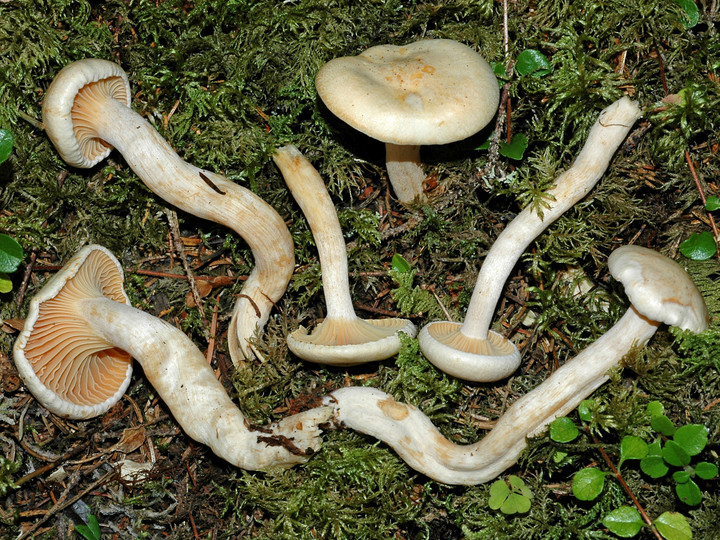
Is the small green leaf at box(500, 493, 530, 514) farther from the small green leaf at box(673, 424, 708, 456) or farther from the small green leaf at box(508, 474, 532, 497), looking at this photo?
the small green leaf at box(673, 424, 708, 456)

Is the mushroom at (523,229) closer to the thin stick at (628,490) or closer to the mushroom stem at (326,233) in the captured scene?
the mushroom stem at (326,233)

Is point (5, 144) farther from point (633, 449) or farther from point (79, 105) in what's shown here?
point (633, 449)

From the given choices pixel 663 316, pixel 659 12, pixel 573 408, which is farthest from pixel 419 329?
pixel 659 12

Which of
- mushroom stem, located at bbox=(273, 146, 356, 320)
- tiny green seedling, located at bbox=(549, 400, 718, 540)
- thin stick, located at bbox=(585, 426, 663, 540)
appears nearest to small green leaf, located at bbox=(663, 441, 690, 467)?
tiny green seedling, located at bbox=(549, 400, 718, 540)

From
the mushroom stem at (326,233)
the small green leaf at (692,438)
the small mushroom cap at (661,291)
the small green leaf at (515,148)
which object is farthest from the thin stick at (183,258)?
the small green leaf at (692,438)

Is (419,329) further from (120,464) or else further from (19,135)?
(19,135)
